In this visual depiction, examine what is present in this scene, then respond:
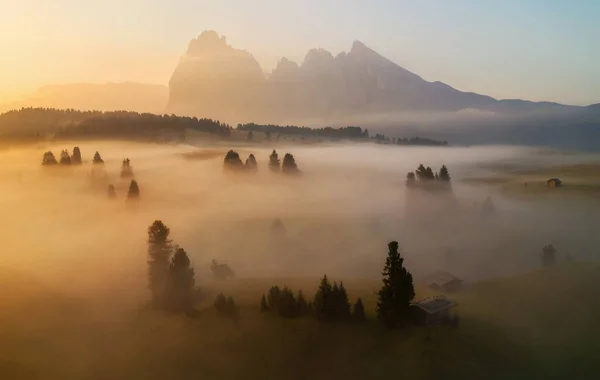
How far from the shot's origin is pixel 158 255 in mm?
20219

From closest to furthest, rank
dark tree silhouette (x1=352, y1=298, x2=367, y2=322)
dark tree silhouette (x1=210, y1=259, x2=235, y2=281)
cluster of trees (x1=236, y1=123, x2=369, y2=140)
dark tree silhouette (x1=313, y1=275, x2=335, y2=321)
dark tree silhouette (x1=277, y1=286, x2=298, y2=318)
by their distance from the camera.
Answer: dark tree silhouette (x1=313, y1=275, x2=335, y2=321) < dark tree silhouette (x1=352, y1=298, x2=367, y2=322) < dark tree silhouette (x1=277, y1=286, x2=298, y2=318) < dark tree silhouette (x1=210, y1=259, x2=235, y2=281) < cluster of trees (x1=236, y1=123, x2=369, y2=140)

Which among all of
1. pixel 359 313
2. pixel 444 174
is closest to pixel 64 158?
pixel 359 313

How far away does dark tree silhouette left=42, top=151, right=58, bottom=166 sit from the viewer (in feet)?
67.9

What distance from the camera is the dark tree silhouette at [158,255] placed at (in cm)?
1953

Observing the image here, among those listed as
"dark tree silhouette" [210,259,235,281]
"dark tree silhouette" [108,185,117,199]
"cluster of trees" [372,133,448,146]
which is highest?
"cluster of trees" [372,133,448,146]

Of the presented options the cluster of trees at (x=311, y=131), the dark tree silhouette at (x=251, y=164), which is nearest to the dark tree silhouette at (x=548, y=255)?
the cluster of trees at (x=311, y=131)

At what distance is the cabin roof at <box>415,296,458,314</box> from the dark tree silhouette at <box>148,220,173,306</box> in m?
11.2

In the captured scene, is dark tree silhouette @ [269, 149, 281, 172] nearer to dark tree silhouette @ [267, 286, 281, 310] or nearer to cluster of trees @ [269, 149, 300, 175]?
cluster of trees @ [269, 149, 300, 175]

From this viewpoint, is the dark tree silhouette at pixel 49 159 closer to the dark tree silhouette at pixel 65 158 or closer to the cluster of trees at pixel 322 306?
the dark tree silhouette at pixel 65 158

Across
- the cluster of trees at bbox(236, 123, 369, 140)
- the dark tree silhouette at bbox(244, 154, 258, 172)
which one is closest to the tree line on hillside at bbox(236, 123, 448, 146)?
the cluster of trees at bbox(236, 123, 369, 140)

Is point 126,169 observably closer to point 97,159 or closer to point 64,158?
point 97,159

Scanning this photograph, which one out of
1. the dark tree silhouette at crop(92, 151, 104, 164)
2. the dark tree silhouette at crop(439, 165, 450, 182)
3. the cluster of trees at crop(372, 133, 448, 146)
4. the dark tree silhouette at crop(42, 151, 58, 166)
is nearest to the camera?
the dark tree silhouette at crop(42, 151, 58, 166)

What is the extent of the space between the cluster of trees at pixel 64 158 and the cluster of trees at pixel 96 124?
987mm

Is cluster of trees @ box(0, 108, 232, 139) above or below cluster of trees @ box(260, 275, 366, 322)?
above
